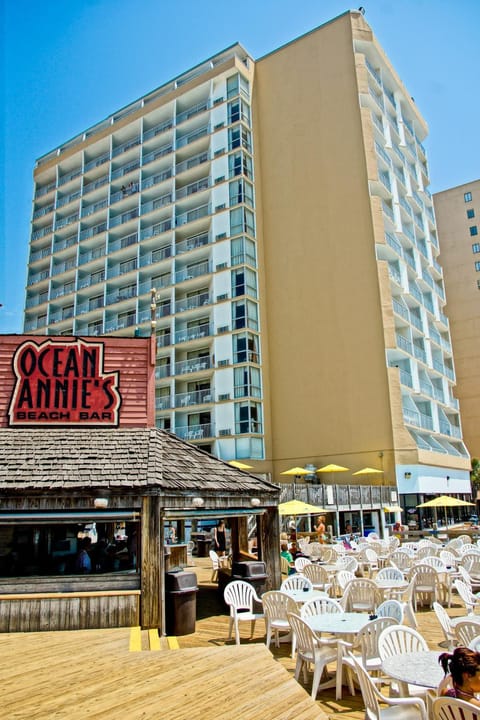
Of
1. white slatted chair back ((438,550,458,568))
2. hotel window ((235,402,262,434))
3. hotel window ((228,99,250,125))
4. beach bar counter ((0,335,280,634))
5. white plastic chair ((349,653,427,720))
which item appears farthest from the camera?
hotel window ((228,99,250,125))

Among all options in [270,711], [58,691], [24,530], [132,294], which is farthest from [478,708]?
[132,294]

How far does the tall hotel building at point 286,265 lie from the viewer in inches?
1299

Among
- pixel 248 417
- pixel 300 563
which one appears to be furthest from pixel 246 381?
pixel 300 563

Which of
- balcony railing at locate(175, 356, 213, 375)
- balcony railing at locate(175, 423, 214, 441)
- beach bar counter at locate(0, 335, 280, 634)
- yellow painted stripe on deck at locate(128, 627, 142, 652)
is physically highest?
balcony railing at locate(175, 356, 213, 375)

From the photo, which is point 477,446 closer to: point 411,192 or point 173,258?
point 411,192

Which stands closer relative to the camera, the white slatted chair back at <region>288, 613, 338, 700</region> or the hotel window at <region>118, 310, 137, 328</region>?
the white slatted chair back at <region>288, 613, 338, 700</region>

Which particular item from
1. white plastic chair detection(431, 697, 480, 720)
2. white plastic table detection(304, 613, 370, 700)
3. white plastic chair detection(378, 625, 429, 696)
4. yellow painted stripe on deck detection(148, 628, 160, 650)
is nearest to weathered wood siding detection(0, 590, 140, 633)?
yellow painted stripe on deck detection(148, 628, 160, 650)

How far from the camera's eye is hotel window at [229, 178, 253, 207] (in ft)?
124

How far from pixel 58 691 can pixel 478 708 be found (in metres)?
4.23

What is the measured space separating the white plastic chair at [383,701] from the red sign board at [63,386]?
924 cm

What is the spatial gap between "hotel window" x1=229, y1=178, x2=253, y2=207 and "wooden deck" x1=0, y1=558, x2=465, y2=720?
3291 centimetres

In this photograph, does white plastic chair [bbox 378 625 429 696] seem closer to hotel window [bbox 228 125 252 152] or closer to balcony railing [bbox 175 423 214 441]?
balcony railing [bbox 175 423 214 441]

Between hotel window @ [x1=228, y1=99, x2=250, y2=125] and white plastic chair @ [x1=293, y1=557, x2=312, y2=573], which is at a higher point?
hotel window @ [x1=228, y1=99, x2=250, y2=125]

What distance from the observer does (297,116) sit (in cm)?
3838
